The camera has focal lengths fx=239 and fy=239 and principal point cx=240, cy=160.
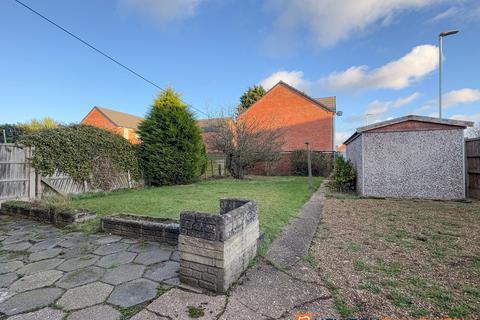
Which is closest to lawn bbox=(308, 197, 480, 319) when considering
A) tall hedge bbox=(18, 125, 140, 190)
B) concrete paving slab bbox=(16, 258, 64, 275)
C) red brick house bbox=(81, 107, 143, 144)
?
concrete paving slab bbox=(16, 258, 64, 275)

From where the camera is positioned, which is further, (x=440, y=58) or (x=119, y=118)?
(x=119, y=118)

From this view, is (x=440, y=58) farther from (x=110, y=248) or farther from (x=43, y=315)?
(x=43, y=315)

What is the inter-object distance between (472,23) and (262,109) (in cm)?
1393

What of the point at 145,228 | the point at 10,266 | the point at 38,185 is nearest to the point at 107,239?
the point at 145,228

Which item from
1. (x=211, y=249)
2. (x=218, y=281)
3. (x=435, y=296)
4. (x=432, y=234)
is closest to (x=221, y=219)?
(x=211, y=249)

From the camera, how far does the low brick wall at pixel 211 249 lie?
84.7 inches

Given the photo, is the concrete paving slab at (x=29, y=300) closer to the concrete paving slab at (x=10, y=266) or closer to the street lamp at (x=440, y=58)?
the concrete paving slab at (x=10, y=266)

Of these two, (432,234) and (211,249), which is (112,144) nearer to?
(211,249)

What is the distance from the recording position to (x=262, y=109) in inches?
819

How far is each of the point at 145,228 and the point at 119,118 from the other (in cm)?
3370

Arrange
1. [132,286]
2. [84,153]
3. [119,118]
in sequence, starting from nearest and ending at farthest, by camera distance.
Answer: [132,286], [84,153], [119,118]

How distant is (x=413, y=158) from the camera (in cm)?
741

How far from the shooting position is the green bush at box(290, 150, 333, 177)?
16.3 m

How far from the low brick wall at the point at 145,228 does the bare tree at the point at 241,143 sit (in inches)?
394
